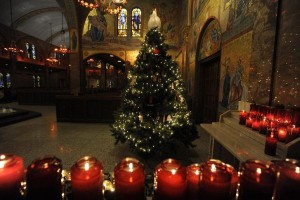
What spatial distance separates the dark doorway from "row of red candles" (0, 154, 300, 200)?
5435 millimetres

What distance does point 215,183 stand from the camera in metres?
0.70

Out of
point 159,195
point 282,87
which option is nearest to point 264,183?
point 159,195

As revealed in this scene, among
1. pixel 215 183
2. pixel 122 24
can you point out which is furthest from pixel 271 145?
pixel 122 24

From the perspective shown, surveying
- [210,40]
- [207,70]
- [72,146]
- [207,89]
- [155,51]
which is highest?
[210,40]

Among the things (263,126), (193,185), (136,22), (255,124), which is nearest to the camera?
(193,185)

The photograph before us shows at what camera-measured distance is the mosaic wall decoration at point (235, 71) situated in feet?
12.2

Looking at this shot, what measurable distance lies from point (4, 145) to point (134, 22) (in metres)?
11.8

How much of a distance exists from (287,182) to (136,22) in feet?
48.0

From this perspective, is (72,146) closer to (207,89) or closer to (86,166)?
(86,166)

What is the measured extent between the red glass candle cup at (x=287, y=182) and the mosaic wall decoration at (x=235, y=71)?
323 centimetres

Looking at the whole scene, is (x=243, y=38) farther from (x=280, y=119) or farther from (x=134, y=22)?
(x=134, y=22)

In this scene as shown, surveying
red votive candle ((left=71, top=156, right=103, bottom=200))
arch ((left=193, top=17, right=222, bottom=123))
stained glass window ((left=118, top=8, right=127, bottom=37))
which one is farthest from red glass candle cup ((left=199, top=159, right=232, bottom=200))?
stained glass window ((left=118, top=8, right=127, bottom=37))

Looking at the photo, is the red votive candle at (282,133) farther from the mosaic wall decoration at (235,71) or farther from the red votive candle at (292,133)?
the mosaic wall decoration at (235,71)

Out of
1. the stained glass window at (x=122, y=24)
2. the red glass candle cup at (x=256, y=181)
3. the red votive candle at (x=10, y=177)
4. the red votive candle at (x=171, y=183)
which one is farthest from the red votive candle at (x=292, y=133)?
the stained glass window at (x=122, y=24)
